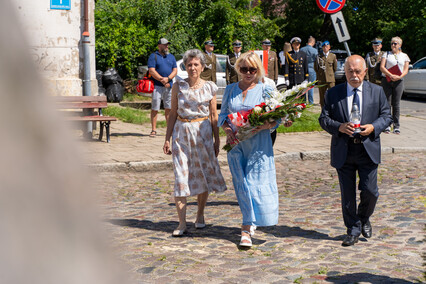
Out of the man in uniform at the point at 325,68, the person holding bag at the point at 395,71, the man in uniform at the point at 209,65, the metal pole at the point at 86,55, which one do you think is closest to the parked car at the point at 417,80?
the man in uniform at the point at 325,68

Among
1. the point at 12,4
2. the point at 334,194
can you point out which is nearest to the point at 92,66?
the point at 334,194

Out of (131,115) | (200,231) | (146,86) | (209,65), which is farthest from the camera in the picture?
(131,115)

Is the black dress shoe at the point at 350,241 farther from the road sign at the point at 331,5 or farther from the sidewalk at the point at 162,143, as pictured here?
the road sign at the point at 331,5

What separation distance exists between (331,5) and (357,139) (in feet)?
24.7

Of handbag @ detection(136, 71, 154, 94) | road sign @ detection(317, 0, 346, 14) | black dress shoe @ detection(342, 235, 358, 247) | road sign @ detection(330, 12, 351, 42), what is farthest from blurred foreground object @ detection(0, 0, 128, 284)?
road sign @ detection(330, 12, 351, 42)

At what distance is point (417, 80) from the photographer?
73.6 ft

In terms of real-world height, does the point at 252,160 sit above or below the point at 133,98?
above

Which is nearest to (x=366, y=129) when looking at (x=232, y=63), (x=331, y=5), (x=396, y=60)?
(x=331, y=5)

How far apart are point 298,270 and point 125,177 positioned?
4.59 m

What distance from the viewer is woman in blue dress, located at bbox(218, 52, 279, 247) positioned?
566 cm

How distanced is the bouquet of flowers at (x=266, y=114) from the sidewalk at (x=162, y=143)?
3.23 m

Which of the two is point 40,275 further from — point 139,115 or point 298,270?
point 139,115

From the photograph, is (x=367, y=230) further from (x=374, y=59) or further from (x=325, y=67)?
(x=325, y=67)

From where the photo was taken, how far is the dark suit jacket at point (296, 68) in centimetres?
1767
